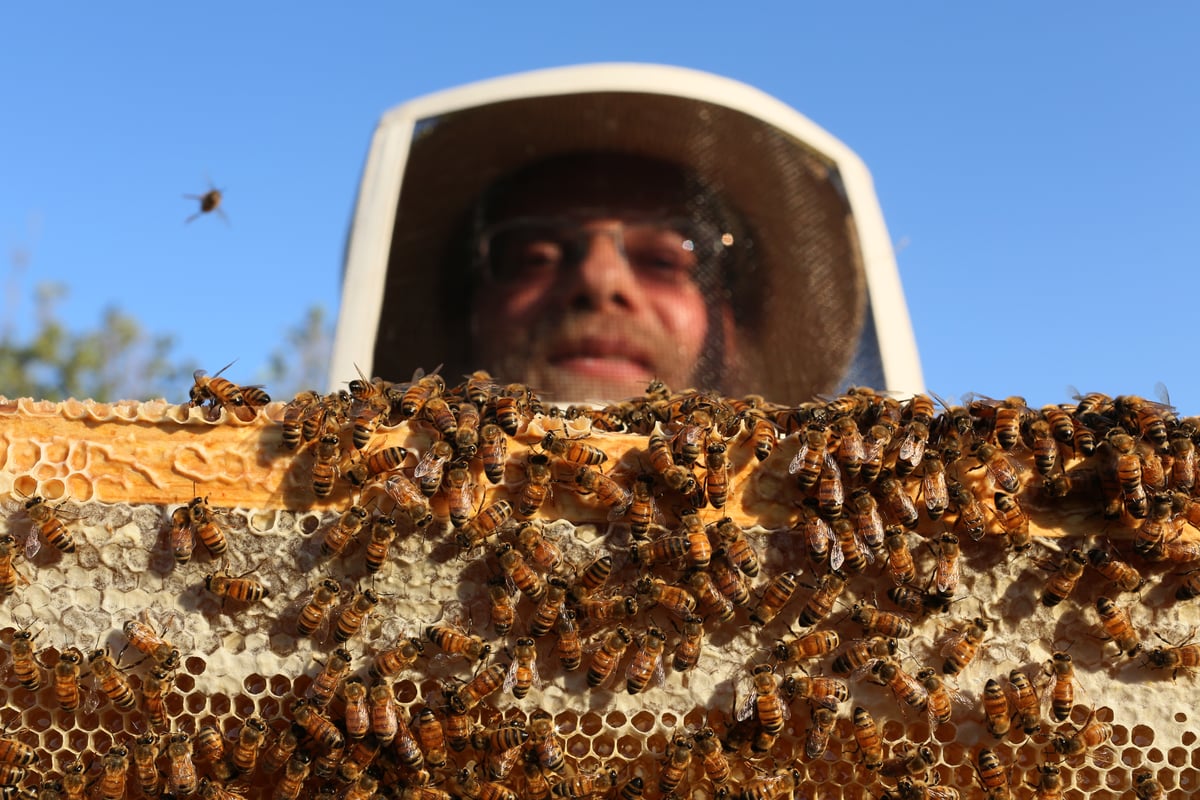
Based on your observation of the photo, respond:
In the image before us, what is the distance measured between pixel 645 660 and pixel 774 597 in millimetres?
340

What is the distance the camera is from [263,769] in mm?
2416

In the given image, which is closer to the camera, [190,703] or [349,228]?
[190,703]

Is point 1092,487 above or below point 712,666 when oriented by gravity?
above

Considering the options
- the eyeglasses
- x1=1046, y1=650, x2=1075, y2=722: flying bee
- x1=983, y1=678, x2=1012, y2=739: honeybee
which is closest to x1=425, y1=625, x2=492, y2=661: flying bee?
x1=983, y1=678, x2=1012, y2=739: honeybee

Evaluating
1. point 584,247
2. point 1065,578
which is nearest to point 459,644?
point 1065,578

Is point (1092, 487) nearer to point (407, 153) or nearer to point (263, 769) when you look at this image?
point (263, 769)

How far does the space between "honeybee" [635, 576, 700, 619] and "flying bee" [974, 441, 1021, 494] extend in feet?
2.60

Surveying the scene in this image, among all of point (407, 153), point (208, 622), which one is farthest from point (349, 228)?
point (208, 622)

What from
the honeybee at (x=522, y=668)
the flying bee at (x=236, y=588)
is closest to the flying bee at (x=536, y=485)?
the honeybee at (x=522, y=668)

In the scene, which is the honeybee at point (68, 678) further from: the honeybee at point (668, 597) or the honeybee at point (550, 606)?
the honeybee at point (668, 597)

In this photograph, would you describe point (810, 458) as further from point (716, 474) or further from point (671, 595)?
point (671, 595)

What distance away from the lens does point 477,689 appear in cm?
233

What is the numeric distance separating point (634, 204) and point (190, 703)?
319cm

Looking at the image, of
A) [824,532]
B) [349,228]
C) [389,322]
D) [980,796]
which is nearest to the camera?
[824,532]
